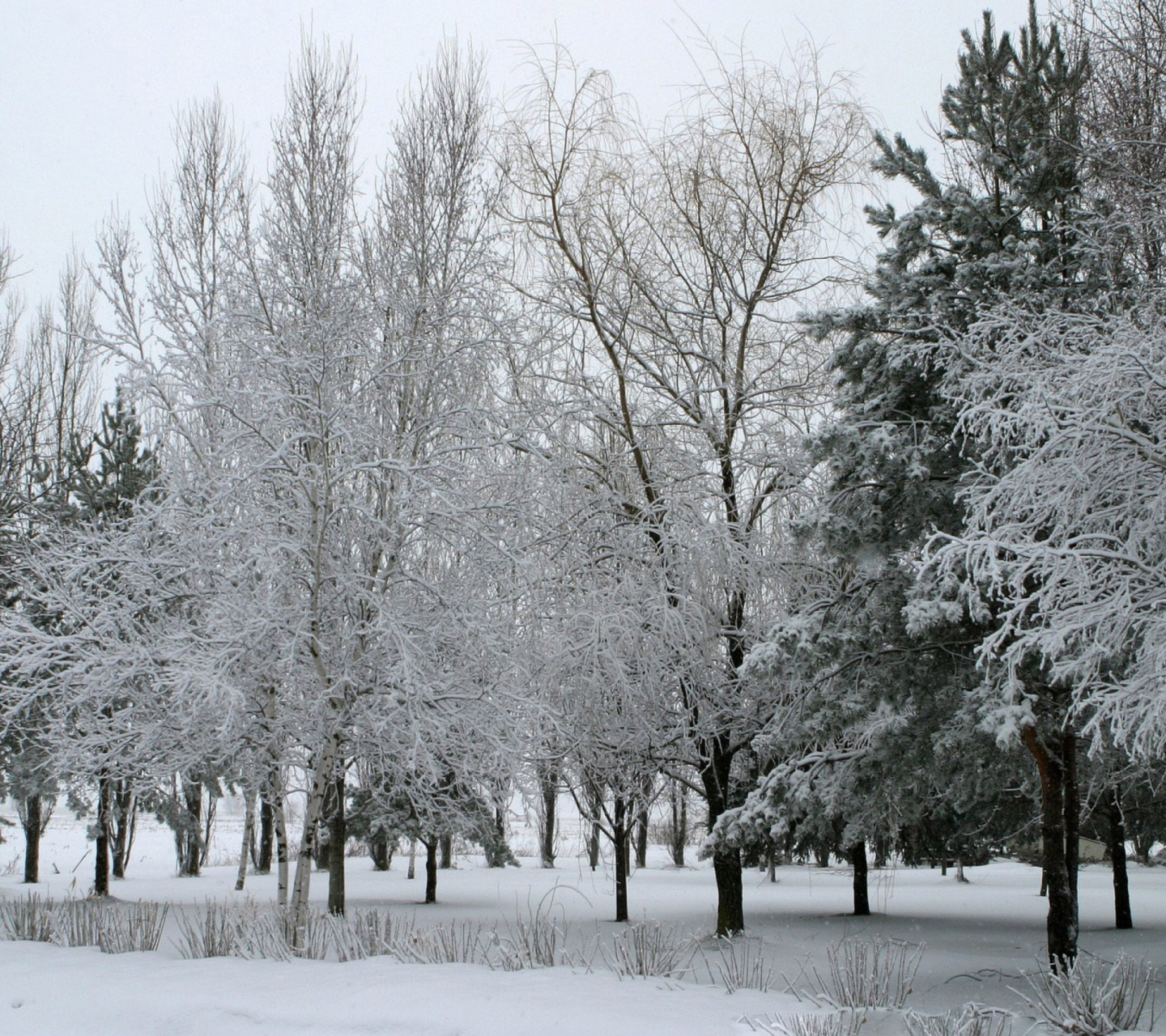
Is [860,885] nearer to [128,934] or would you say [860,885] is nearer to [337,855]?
[337,855]

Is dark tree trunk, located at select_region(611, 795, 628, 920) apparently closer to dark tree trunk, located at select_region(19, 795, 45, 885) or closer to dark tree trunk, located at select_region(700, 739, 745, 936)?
dark tree trunk, located at select_region(700, 739, 745, 936)

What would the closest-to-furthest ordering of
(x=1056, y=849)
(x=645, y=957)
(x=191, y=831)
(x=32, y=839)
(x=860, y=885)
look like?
(x=645, y=957) → (x=1056, y=849) → (x=860, y=885) → (x=191, y=831) → (x=32, y=839)

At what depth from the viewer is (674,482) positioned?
11.6 meters

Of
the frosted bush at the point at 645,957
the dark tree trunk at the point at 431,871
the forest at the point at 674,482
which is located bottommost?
the dark tree trunk at the point at 431,871

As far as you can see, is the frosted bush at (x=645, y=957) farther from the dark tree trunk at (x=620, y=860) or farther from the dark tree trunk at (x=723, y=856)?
the dark tree trunk at (x=620, y=860)

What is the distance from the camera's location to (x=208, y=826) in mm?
31016

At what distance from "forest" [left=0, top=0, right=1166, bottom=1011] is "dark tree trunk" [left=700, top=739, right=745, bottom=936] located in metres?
0.06

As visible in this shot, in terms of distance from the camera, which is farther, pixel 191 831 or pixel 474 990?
pixel 191 831

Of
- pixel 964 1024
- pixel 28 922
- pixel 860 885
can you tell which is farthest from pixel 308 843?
pixel 860 885

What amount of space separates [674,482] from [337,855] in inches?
317

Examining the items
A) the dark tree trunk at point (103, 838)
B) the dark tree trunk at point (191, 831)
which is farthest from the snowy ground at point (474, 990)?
the dark tree trunk at point (191, 831)

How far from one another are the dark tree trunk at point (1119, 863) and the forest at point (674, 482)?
14.5 feet

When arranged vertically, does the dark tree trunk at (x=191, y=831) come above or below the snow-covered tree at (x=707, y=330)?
below

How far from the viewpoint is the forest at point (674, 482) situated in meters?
7.48
